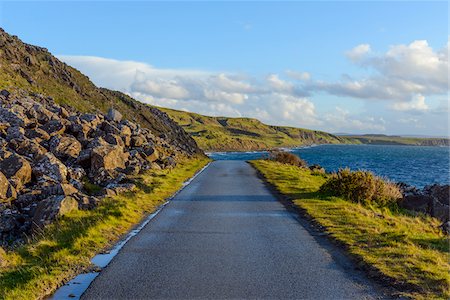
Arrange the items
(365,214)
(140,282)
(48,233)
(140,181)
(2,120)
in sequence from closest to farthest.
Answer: (140,282) < (48,233) < (365,214) < (140,181) < (2,120)

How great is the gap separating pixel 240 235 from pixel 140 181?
11913 mm

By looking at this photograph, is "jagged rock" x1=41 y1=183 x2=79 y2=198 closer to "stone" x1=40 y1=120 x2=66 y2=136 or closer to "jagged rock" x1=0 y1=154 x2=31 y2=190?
"jagged rock" x1=0 y1=154 x2=31 y2=190

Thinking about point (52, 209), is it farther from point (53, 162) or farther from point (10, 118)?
point (10, 118)

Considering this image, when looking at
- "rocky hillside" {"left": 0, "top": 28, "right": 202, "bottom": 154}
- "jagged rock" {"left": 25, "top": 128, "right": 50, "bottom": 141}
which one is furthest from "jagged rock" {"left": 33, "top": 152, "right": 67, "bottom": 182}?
"rocky hillside" {"left": 0, "top": 28, "right": 202, "bottom": 154}

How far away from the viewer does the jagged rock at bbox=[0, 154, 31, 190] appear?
60.2ft

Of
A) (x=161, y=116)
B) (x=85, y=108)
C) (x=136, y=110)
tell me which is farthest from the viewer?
(x=161, y=116)

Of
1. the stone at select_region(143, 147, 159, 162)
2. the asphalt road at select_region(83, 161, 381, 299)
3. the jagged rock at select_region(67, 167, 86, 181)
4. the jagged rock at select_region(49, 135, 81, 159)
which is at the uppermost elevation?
the jagged rock at select_region(49, 135, 81, 159)

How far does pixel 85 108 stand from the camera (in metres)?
43.6

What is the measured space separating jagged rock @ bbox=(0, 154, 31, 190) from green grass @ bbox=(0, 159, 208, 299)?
14.9 feet

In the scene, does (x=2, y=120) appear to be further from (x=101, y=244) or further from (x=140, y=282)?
(x=140, y=282)

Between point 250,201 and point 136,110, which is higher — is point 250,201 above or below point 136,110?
below

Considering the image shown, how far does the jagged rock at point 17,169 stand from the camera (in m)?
18.4

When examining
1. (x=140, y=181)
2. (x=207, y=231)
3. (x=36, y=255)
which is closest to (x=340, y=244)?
(x=207, y=231)

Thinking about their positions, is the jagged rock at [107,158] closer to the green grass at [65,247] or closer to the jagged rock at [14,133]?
the jagged rock at [14,133]
